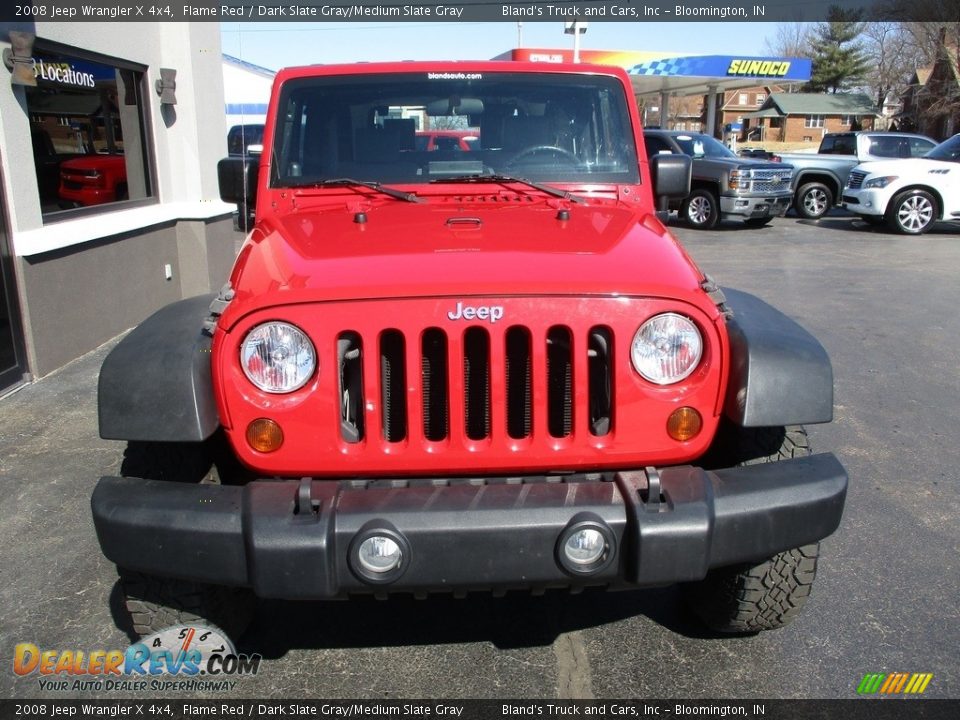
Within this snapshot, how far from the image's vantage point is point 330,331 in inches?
90.0

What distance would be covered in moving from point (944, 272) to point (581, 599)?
9484 millimetres

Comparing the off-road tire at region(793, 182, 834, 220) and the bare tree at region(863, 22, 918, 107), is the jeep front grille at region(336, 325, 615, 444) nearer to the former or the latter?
the off-road tire at region(793, 182, 834, 220)

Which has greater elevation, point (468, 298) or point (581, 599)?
point (468, 298)

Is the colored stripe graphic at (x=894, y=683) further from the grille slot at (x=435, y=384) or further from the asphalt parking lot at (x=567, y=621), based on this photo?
the grille slot at (x=435, y=384)

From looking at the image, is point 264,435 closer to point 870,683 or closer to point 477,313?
point 477,313

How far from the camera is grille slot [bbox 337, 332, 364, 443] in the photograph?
2.34m

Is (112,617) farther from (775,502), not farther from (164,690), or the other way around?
(775,502)

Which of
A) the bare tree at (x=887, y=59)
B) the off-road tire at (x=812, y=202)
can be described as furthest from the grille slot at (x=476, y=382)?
the bare tree at (x=887, y=59)

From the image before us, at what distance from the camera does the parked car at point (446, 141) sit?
3617 mm

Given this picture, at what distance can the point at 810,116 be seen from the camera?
198 feet

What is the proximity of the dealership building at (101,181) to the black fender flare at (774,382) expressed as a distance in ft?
16.3

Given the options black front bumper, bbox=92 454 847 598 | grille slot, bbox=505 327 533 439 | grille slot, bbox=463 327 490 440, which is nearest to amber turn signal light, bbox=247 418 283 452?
black front bumper, bbox=92 454 847 598

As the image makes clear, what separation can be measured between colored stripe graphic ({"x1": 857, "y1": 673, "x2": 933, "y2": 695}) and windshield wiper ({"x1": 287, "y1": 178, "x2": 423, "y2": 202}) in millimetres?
2355

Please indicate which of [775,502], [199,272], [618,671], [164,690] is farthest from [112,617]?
[199,272]
